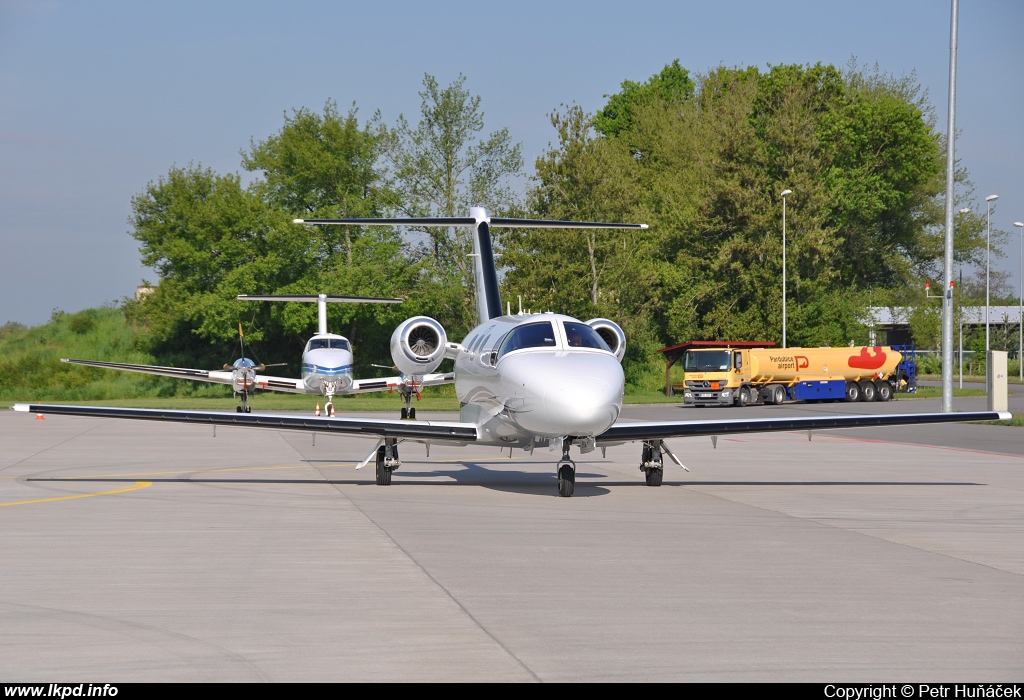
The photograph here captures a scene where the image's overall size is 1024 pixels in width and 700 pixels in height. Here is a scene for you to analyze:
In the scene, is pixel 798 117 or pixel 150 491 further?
pixel 798 117

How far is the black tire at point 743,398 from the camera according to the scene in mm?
49500

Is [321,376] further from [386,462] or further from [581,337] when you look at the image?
[581,337]

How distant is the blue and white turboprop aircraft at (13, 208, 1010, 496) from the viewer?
13.4m

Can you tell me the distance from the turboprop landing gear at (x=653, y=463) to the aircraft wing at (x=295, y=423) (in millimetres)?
2650

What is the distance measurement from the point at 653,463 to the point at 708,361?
3454 centimetres

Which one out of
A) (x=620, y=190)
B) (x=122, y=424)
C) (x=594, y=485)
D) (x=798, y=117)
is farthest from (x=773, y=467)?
(x=798, y=117)

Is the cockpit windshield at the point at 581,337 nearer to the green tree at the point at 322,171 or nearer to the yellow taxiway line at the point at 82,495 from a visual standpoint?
the yellow taxiway line at the point at 82,495

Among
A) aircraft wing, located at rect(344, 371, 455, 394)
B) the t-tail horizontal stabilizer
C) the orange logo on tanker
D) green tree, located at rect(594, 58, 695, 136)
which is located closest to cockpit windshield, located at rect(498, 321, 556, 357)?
the t-tail horizontal stabilizer

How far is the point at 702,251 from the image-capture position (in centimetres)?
6831

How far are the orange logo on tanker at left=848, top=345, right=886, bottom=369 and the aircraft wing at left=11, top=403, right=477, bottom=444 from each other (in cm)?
3984

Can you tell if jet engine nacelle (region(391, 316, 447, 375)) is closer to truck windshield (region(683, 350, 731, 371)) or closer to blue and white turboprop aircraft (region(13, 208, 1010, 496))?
blue and white turboprop aircraft (region(13, 208, 1010, 496))

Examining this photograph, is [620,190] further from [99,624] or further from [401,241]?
[99,624]

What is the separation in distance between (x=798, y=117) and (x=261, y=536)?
6374 centimetres

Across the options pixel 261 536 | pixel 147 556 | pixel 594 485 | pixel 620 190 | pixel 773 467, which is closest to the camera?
pixel 147 556
